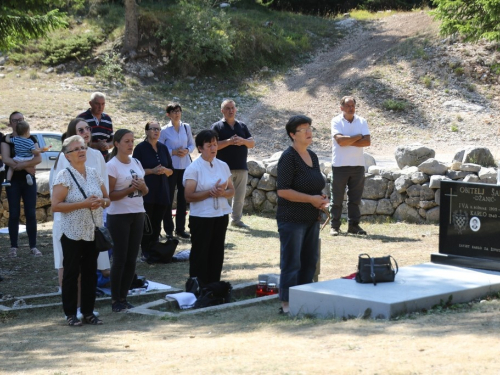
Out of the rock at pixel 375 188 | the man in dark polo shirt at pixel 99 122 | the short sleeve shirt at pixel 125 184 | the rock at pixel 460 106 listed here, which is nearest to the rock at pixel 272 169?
the rock at pixel 375 188

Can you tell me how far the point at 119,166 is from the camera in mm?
7656

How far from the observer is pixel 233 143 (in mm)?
11555

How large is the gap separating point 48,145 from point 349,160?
27.6 ft

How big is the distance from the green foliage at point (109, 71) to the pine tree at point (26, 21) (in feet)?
52.0

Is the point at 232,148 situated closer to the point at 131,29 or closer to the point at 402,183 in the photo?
the point at 402,183

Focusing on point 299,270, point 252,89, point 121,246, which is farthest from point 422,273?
point 252,89

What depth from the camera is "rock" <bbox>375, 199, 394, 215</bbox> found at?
12.9 meters

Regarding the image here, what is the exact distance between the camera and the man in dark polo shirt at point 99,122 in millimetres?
9591

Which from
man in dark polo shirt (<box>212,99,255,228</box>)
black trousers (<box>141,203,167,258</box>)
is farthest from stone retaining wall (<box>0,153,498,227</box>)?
black trousers (<box>141,203,167,258</box>)

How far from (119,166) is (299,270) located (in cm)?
199

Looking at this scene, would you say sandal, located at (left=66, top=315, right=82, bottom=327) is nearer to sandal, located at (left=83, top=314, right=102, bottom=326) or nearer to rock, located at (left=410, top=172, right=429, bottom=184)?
sandal, located at (left=83, top=314, right=102, bottom=326)

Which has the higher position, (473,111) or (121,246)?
(473,111)

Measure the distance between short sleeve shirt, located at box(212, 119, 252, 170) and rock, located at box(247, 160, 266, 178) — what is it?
2.17m

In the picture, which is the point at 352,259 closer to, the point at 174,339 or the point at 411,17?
the point at 174,339
